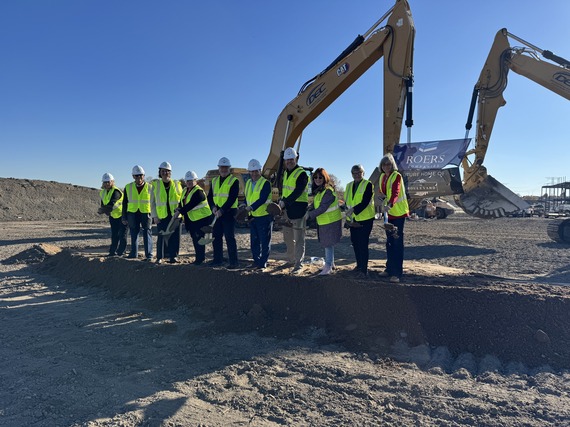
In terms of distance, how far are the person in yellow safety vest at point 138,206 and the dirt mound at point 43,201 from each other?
29218 millimetres

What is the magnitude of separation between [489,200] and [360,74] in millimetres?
5098

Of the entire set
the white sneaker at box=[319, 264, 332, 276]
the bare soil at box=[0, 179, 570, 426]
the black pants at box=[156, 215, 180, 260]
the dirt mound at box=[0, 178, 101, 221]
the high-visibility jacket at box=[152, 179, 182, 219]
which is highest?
the dirt mound at box=[0, 178, 101, 221]

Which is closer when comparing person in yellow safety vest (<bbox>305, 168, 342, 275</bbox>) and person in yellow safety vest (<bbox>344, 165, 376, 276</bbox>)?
person in yellow safety vest (<bbox>344, 165, 376, 276</bbox>)

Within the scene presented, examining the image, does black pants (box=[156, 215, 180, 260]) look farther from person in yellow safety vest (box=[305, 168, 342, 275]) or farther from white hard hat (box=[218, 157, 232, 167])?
person in yellow safety vest (box=[305, 168, 342, 275])

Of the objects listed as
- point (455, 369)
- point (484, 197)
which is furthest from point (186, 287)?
point (484, 197)

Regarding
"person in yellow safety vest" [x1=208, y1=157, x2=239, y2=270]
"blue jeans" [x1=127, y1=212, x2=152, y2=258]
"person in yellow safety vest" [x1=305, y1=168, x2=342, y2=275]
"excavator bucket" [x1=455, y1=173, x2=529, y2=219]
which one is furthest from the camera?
"excavator bucket" [x1=455, y1=173, x2=529, y2=219]

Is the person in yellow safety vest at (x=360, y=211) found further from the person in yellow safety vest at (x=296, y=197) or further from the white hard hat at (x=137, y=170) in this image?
the white hard hat at (x=137, y=170)

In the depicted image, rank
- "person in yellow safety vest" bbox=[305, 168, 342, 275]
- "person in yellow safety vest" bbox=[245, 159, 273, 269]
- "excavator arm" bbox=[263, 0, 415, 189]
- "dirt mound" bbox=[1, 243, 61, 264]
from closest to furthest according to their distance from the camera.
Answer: "person in yellow safety vest" bbox=[305, 168, 342, 275] < "person in yellow safety vest" bbox=[245, 159, 273, 269] < "excavator arm" bbox=[263, 0, 415, 189] < "dirt mound" bbox=[1, 243, 61, 264]

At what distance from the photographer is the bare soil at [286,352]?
3.36 metres

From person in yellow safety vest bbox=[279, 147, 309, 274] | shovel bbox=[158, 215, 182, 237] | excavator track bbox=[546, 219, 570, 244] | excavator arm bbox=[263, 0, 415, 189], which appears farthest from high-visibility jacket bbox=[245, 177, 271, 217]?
excavator track bbox=[546, 219, 570, 244]

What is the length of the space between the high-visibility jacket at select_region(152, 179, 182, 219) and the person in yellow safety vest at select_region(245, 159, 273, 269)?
1.85 metres

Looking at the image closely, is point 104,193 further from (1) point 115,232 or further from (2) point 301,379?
(2) point 301,379

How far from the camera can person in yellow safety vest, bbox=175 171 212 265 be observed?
7.63 m

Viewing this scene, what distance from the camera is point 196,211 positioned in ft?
25.1
